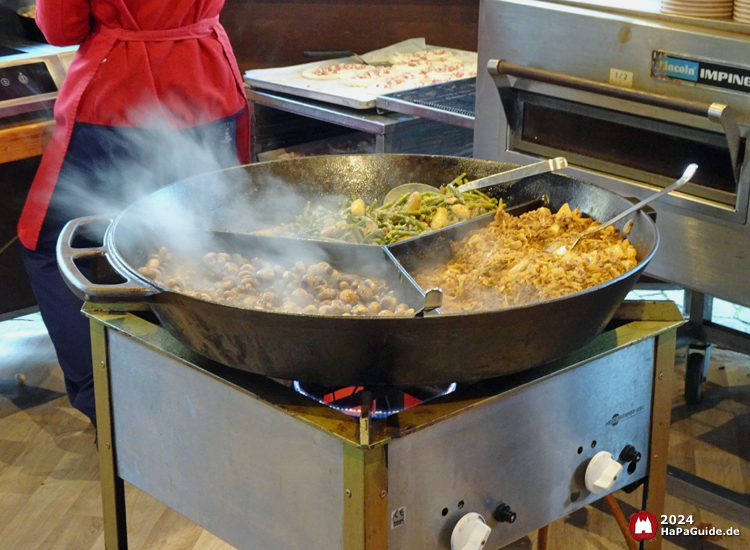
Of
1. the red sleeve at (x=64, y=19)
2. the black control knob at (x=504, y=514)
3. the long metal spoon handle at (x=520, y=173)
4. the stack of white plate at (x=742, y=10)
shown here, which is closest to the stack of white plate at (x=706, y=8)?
the stack of white plate at (x=742, y=10)

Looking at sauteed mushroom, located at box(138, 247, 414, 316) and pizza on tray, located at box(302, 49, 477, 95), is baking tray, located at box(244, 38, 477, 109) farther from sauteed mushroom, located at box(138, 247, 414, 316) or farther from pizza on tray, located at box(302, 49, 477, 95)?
sauteed mushroom, located at box(138, 247, 414, 316)

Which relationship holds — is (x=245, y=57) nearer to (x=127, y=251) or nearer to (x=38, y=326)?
(x=38, y=326)

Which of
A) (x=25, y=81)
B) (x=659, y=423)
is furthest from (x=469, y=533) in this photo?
(x=25, y=81)

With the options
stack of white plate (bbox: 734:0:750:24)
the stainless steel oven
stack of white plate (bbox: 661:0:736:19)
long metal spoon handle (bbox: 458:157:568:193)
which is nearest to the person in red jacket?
the stainless steel oven

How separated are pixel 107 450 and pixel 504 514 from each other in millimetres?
820

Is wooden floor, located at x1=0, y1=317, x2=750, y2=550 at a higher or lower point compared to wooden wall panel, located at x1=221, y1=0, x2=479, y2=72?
lower

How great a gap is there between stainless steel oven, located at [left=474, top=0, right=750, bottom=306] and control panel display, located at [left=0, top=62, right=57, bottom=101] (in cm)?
159

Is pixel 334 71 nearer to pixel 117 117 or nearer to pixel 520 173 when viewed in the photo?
pixel 117 117

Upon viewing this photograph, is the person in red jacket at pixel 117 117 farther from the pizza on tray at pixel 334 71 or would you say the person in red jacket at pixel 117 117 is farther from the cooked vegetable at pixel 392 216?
the cooked vegetable at pixel 392 216

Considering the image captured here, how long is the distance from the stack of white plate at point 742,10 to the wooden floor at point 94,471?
59.2 inches

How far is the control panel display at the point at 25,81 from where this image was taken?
113 inches

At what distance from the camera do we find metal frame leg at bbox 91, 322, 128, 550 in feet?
5.32

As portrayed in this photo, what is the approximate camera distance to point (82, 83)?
2.60 m

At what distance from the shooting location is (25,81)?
9.62 feet
